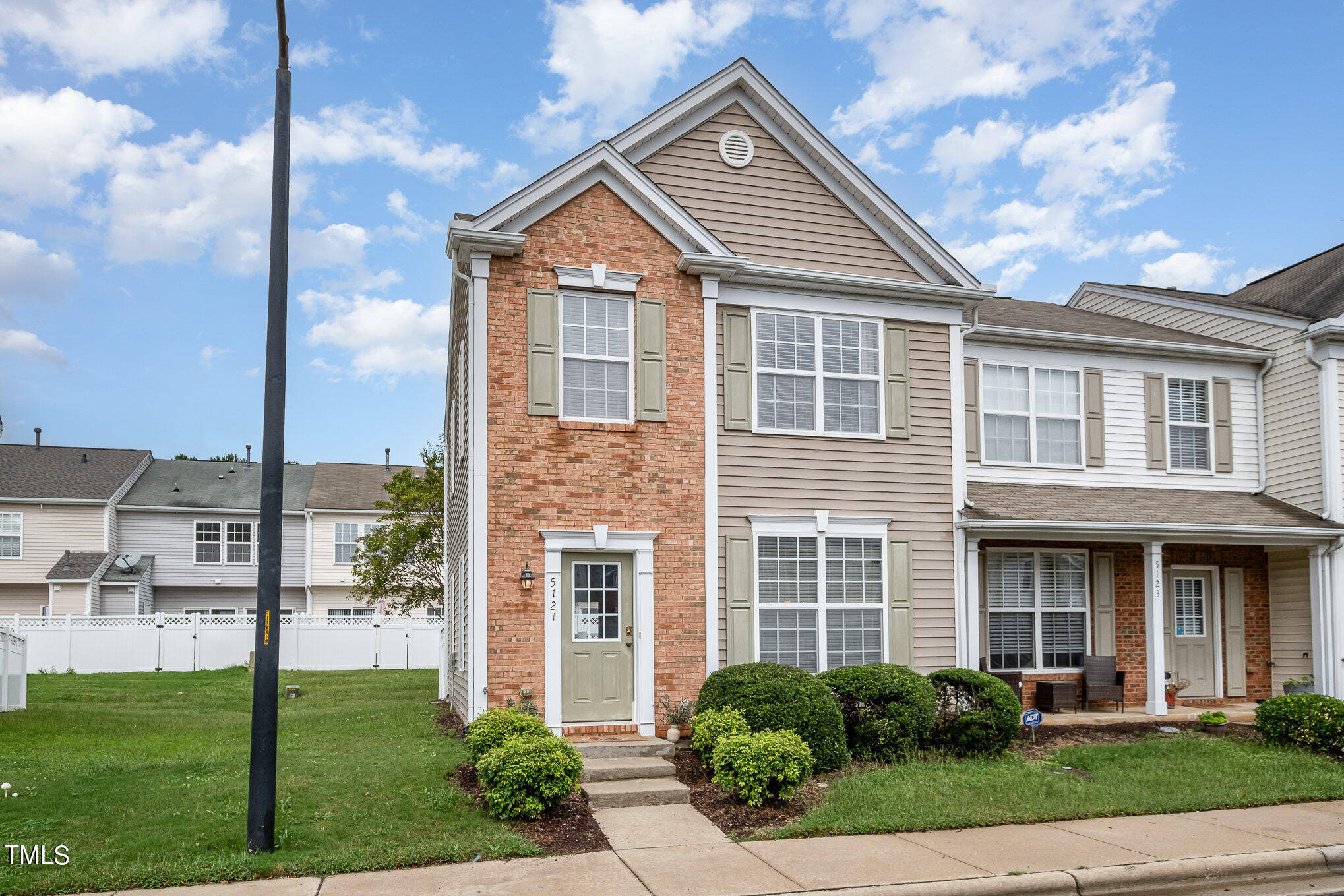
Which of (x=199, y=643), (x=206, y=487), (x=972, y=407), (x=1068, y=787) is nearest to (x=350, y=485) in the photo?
(x=206, y=487)

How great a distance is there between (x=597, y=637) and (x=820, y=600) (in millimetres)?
2923

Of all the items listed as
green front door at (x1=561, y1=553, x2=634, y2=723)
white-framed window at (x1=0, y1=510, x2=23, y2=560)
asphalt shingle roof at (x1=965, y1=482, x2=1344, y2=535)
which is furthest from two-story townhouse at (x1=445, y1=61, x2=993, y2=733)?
white-framed window at (x1=0, y1=510, x2=23, y2=560)

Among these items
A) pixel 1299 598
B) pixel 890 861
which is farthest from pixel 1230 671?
pixel 890 861

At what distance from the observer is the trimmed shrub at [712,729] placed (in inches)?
396

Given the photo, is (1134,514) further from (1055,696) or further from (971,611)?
(971,611)

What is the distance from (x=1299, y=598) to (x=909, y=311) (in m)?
8.32

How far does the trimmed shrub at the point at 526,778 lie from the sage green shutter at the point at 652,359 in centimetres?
460

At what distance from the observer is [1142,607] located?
15922 mm

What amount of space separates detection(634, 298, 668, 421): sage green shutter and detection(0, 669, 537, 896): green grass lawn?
4.34 metres

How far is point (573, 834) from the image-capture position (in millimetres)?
8391

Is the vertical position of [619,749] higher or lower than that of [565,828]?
higher

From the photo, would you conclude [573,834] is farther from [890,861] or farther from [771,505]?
[771,505]

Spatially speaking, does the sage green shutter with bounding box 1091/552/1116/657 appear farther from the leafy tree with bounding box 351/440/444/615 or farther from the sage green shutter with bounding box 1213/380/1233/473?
the leafy tree with bounding box 351/440/444/615

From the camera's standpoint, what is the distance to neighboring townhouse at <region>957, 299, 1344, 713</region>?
49.9 ft
